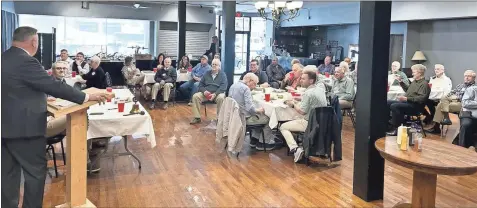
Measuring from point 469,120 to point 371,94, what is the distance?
101 inches

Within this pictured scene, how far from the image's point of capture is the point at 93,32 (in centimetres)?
1430

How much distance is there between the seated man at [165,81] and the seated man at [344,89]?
12.0 feet

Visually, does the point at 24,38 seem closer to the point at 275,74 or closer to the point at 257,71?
the point at 257,71

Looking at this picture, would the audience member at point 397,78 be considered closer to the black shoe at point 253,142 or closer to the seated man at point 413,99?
the seated man at point 413,99

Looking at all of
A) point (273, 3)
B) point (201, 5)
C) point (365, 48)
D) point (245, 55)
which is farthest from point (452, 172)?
point (245, 55)

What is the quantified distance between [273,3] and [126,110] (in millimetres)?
5084

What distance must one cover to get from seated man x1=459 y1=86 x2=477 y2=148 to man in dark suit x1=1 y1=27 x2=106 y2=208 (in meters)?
4.64

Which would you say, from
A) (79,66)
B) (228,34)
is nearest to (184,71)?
(228,34)

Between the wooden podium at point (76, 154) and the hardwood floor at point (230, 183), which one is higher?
the wooden podium at point (76, 154)

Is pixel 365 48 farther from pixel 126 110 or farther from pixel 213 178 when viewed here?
pixel 126 110

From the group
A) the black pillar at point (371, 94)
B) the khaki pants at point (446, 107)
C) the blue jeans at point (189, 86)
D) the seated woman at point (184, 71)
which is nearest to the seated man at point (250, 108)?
the black pillar at point (371, 94)

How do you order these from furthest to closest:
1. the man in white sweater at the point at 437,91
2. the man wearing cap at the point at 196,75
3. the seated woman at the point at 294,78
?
1. the man wearing cap at the point at 196,75
2. the seated woman at the point at 294,78
3. the man in white sweater at the point at 437,91

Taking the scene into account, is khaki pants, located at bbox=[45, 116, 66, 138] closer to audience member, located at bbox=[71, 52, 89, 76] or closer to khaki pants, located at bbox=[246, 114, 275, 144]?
khaki pants, located at bbox=[246, 114, 275, 144]

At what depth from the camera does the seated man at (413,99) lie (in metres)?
6.27
